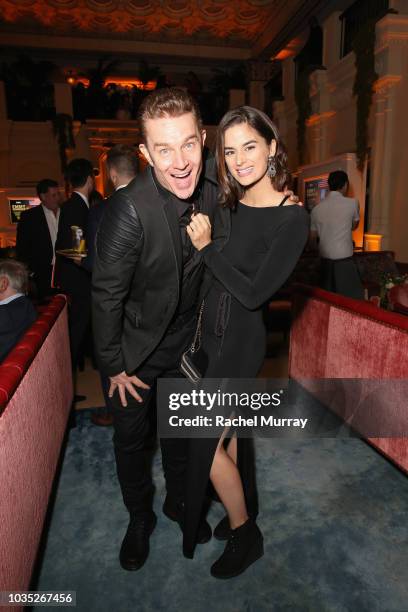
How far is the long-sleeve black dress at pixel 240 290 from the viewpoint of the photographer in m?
1.50

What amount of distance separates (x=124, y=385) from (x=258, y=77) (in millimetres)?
13951

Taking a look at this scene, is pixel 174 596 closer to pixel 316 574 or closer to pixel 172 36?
pixel 316 574

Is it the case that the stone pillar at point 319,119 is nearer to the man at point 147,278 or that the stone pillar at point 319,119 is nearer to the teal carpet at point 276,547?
the teal carpet at point 276,547

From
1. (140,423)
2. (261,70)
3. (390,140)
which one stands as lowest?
(140,423)

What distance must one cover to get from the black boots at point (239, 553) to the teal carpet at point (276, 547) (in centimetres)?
4

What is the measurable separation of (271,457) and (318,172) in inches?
Answer: 305

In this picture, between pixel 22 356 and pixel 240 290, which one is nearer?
pixel 240 290

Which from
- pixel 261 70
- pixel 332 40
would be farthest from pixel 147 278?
pixel 261 70

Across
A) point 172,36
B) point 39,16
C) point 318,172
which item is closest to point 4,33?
point 39,16

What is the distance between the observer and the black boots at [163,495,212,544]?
81.3 inches

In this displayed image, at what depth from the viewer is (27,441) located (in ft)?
5.75

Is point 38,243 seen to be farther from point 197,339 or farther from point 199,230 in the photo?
point 199,230

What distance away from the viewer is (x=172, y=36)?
12.5 m

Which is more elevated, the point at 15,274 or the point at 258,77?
the point at 258,77
